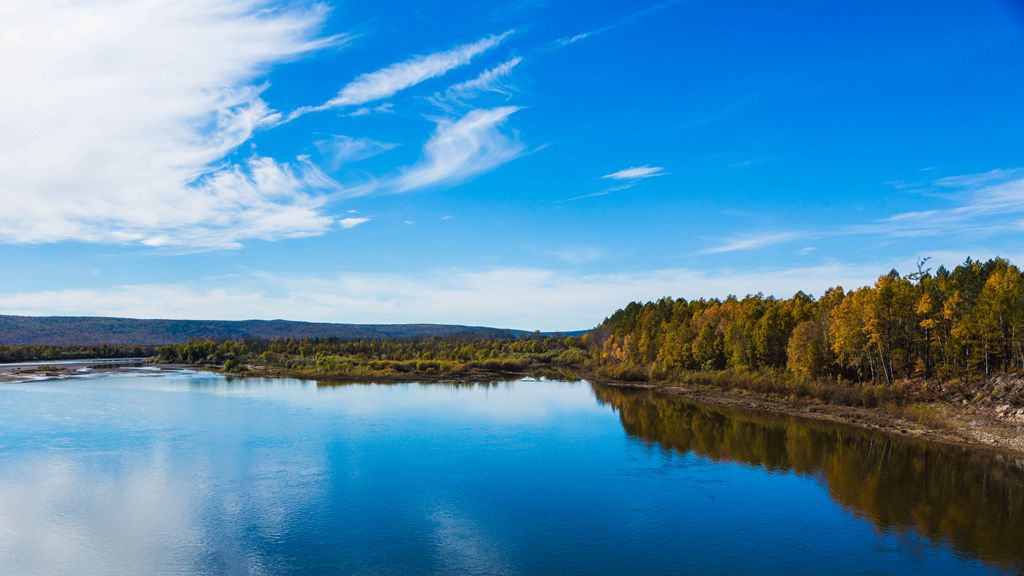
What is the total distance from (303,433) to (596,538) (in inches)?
856

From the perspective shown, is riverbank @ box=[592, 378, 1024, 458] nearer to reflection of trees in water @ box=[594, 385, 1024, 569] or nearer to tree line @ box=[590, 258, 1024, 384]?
reflection of trees in water @ box=[594, 385, 1024, 569]

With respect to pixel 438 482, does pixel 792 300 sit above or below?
above

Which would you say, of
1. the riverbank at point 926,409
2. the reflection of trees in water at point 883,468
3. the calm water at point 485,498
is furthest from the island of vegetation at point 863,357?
the calm water at point 485,498

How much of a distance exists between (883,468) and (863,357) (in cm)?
2099

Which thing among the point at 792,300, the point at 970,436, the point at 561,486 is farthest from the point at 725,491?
the point at 792,300

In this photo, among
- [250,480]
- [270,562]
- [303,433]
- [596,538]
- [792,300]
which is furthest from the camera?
[792,300]

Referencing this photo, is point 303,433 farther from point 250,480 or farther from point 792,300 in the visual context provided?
point 792,300

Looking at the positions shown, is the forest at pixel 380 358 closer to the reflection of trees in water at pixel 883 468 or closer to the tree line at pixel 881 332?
the tree line at pixel 881 332

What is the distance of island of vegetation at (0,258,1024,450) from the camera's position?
38.3 meters

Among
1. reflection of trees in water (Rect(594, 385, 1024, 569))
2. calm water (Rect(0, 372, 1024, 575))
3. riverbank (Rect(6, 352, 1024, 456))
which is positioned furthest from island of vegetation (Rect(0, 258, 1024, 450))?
calm water (Rect(0, 372, 1024, 575))

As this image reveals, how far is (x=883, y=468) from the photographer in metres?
29.8

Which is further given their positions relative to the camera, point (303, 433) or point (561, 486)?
point (303, 433)

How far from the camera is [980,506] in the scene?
77.7 feet

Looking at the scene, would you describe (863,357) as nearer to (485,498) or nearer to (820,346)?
(820,346)
